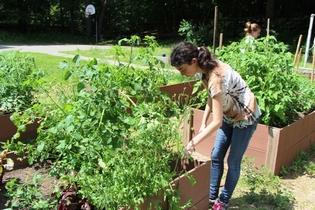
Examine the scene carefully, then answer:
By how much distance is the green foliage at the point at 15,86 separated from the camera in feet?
14.7

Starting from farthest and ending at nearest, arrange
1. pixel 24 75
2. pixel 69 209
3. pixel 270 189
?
pixel 24 75 → pixel 270 189 → pixel 69 209

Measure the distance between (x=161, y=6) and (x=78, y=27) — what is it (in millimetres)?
4587

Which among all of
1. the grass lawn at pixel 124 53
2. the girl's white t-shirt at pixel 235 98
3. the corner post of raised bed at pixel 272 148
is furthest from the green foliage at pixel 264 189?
the grass lawn at pixel 124 53

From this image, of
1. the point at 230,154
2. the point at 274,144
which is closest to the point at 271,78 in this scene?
the point at 274,144

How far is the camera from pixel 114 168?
249cm

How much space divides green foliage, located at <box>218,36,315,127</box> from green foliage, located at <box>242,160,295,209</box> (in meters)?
0.54

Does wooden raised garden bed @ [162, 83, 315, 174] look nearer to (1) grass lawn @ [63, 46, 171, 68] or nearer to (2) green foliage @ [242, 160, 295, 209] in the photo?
(2) green foliage @ [242, 160, 295, 209]

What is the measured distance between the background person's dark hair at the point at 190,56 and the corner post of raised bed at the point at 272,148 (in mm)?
1731

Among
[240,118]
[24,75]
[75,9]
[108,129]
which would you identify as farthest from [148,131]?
[75,9]

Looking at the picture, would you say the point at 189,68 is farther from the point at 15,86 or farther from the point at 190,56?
the point at 15,86

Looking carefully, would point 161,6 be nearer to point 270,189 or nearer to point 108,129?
point 270,189

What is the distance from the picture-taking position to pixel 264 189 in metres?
4.25

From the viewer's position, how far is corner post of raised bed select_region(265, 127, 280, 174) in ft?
14.5

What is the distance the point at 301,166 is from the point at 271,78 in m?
1.07
